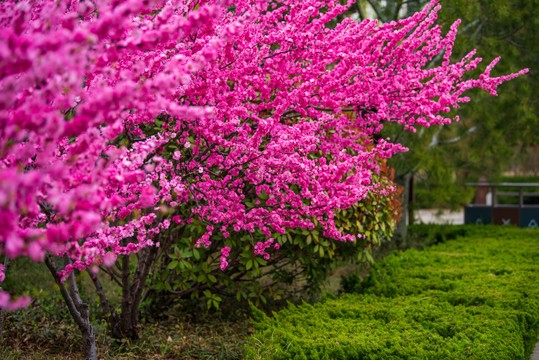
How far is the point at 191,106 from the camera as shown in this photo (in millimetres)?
2518

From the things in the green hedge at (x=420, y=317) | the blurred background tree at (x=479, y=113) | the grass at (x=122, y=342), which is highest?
the blurred background tree at (x=479, y=113)

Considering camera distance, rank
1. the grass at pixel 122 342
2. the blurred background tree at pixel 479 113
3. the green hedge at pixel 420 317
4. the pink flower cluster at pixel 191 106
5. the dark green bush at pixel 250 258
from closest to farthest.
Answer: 1. the pink flower cluster at pixel 191 106
2. the green hedge at pixel 420 317
3. the grass at pixel 122 342
4. the dark green bush at pixel 250 258
5. the blurred background tree at pixel 479 113

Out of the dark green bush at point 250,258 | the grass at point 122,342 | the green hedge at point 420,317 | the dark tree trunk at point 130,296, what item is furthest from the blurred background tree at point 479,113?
the dark tree trunk at point 130,296

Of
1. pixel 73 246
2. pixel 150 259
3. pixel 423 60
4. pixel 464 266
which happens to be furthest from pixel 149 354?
pixel 464 266

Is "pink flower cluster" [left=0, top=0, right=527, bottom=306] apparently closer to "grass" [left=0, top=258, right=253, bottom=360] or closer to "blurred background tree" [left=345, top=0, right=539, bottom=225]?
"grass" [left=0, top=258, right=253, bottom=360]

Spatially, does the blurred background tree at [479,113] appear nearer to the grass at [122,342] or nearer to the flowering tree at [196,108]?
the flowering tree at [196,108]

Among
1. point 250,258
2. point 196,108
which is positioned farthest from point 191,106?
point 250,258

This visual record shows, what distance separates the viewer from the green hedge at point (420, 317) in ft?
11.0

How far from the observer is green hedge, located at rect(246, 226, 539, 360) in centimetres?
336

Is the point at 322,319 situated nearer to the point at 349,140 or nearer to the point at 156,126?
the point at 349,140

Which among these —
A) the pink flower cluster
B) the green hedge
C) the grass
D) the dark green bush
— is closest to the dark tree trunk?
the grass

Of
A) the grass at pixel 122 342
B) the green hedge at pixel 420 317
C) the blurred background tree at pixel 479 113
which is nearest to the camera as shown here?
the green hedge at pixel 420 317

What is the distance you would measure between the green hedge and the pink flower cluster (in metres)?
0.82

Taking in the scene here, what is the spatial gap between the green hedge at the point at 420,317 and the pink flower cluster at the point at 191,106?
2.70 feet
